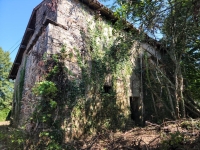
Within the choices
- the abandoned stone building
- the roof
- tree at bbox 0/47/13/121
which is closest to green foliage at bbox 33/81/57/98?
the abandoned stone building

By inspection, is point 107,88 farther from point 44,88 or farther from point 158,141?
point 158,141

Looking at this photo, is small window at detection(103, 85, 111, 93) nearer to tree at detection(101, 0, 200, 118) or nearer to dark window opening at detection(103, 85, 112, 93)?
dark window opening at detection(103, 85, 112, 93)

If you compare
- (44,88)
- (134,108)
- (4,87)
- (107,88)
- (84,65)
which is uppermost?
(4,87)

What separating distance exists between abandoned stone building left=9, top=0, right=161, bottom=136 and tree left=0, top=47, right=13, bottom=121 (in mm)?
14858

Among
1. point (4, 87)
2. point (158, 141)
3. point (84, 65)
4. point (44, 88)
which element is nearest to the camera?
point (158, 141)

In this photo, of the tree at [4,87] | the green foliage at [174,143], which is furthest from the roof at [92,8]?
the tree at [4,87]

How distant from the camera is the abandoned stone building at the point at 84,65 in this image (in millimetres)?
5512

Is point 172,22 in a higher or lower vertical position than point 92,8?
lower

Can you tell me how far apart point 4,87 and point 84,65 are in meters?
20.3

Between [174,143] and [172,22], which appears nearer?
[174,143]

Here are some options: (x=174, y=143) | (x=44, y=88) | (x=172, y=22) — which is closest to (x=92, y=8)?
(x=172, y=22)

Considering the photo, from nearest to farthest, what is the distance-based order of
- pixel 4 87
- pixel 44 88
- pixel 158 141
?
1. pixel 158 141
2. pixel 44 88
3. pixel 4 87

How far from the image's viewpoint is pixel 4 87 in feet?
71.5

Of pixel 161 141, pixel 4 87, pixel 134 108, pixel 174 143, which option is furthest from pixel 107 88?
pixel 4 87
